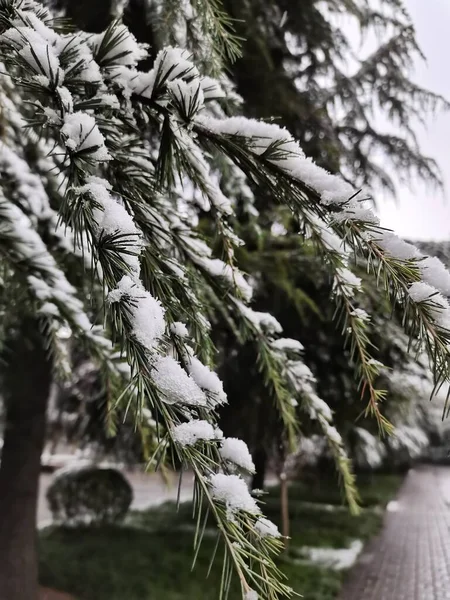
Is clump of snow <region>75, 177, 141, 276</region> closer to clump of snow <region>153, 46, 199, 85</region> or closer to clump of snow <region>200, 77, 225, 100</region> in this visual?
clump of snow <region>153, 46, 199, 85</region>

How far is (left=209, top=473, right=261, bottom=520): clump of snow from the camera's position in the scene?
836 millimetres

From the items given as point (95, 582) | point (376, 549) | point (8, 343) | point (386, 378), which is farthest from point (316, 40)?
point (376, 549)

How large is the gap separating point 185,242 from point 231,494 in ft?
3.42

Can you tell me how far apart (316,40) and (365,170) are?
68.6 inches

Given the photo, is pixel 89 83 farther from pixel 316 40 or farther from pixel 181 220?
pixel 316 40

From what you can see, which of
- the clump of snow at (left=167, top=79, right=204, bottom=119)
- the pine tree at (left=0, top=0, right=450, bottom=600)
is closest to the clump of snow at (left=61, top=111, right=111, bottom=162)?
the pine tree at (left=0, top=0, right=450, bottom=600)

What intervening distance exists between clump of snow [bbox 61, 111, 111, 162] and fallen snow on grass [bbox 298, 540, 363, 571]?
266 inches

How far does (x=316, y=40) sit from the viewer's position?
5285mm

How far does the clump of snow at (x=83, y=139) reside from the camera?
42.9 inches

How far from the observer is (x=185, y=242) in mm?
1753

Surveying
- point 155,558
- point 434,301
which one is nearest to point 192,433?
point 434,301

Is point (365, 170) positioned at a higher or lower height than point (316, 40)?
lower

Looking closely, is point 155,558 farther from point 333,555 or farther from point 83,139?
point 83,139

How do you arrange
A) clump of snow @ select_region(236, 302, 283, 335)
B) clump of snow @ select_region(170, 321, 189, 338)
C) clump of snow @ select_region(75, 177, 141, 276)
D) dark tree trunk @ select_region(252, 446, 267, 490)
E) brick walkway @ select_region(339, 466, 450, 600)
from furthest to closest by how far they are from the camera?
dark tree trunk @ select_region(252, 446, 267, 490) < brick walkway @ select_region(339, 466, 450, 600) < clump of snow @ select_region(236, 302, 283, 335) < clump of snow @ select_region(170, 321, 189, 338) < clump of snow @ select_region(75, 177, 141, 276)
